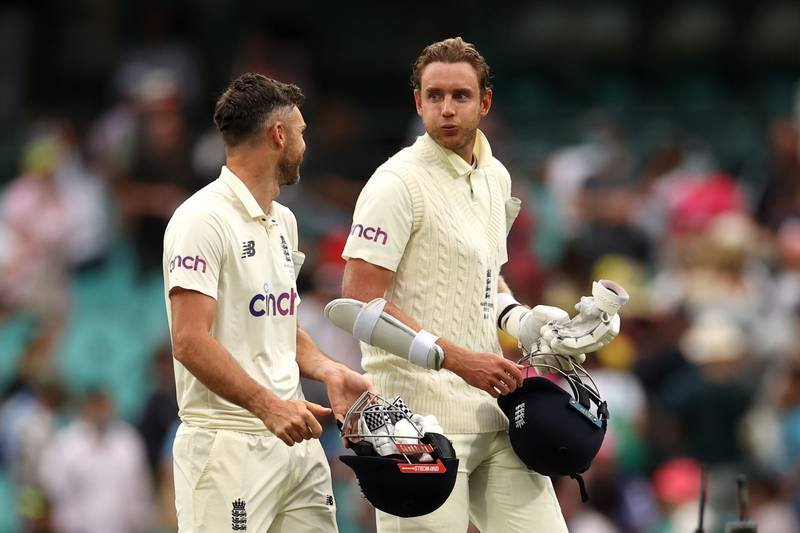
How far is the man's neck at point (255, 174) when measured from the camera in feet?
19.5

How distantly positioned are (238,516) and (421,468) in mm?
676

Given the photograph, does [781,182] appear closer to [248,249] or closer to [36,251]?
[36,251]

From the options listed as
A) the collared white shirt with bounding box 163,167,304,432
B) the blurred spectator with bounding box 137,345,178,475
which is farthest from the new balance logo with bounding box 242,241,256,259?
the blurred spectator with bounding box 137,345,178,475

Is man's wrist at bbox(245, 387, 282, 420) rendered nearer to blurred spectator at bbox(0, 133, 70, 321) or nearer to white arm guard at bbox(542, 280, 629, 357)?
white arm guard at bbox(542, 280, 629, 357)

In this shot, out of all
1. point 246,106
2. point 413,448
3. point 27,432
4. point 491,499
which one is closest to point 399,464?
point 413,448

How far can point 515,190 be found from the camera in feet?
44.3

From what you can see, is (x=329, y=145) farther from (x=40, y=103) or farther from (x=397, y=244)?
(x=397, y=244)

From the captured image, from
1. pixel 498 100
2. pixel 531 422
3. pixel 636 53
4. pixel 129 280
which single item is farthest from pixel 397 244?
pixel 636 53

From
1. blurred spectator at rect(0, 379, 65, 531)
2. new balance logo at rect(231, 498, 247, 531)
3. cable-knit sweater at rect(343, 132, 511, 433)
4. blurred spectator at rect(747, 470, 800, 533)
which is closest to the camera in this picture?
new balance logo at rect(231, 498, 247, 531)

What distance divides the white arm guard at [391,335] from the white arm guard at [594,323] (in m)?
0.54

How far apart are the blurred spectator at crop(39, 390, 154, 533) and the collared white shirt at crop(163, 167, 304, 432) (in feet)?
20.4

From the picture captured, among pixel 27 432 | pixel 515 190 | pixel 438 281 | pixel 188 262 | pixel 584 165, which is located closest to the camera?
pixel 188 262

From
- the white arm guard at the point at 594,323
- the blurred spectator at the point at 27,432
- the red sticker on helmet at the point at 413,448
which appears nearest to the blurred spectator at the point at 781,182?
the blurred spectator at the point at 27,432

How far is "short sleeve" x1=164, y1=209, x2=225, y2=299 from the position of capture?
18.4 feet
